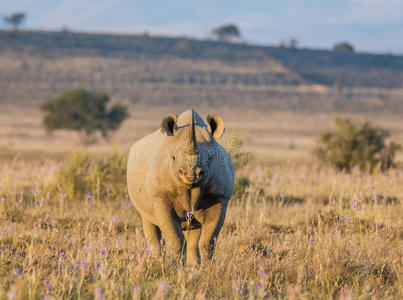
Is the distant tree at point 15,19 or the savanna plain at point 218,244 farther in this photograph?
the distant tree at point 15,19

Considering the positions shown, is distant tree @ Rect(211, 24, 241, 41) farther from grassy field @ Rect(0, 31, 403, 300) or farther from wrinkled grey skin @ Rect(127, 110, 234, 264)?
wrinkled grey skin @ Rect(127, 110, 234, 264)

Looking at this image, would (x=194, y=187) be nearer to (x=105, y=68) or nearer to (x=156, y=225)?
(x=156, y=225)

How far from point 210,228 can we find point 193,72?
69596 millimetres

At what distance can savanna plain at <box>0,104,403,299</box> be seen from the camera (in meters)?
4.04

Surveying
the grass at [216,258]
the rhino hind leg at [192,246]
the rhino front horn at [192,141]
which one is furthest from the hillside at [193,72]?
the rhino front horn at [192,141]

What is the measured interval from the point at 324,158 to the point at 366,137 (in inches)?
55.6

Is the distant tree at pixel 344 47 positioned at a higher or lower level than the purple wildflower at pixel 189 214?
higher

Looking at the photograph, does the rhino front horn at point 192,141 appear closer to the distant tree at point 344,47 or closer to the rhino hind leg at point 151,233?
the rhino hind leg at point 151,233

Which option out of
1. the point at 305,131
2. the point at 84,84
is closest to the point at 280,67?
the point at 84,84

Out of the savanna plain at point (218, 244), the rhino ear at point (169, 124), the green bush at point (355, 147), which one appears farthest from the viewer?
the green bush at point (355, 147)

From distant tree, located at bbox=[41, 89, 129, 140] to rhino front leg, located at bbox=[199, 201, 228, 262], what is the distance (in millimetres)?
26493

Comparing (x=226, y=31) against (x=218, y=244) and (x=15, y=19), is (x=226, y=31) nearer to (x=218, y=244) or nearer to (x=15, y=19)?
(x=15, y=19)

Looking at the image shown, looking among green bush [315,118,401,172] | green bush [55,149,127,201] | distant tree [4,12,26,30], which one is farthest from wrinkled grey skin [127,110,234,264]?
distant tree [4,12,26,30]

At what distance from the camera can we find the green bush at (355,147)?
15.5 m
